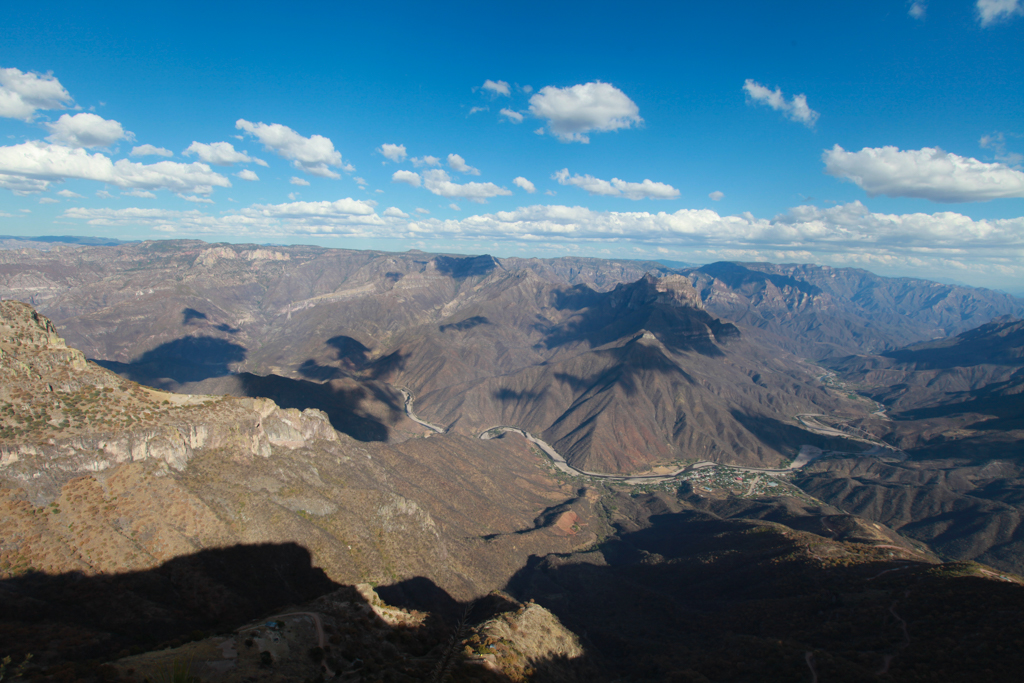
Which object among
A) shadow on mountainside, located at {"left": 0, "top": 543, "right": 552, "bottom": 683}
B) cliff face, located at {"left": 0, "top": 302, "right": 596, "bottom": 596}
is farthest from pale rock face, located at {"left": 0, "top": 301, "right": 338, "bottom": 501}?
shadow on mountainside, located at {"left": 0, "top": 543, "right": 552, "bottom": 683}

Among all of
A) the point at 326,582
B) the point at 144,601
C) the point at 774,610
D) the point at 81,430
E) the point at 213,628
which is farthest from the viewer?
the point at 774,610

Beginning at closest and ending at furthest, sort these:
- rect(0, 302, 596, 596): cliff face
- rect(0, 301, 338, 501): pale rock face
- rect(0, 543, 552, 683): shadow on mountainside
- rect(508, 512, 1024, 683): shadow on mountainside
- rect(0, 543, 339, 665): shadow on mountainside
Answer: rect(0, 543, 552, 683): shadow on mountainside < rect(0, 543, 339, 665): shadow on mountainside < rect(508, 512, 1024, 683): shadow on mountainside < rect(0, 302, 596, 596): cliff face < rect(0, 301, 338, 501): pale rock face

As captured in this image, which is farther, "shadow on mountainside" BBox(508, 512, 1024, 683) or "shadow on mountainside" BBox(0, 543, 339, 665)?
"shadow on mountainside" BBox(508, 512, 1024, 683)

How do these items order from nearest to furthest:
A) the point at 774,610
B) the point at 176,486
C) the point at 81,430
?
the point at 81,430, the point at 176,486, the point at 774,610

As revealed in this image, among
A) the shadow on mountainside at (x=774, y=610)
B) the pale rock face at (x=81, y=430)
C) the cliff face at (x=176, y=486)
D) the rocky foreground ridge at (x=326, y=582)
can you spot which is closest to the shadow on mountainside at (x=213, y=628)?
the rocky foreground ridge at (x=326, y=582)

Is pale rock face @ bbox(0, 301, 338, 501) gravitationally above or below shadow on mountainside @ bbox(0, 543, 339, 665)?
above

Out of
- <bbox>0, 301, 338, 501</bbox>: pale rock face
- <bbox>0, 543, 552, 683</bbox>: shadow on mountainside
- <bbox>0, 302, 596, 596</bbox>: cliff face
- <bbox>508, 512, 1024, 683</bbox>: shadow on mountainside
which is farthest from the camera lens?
<bbox>0, 301, 338, 501</bbox>: pale rock face

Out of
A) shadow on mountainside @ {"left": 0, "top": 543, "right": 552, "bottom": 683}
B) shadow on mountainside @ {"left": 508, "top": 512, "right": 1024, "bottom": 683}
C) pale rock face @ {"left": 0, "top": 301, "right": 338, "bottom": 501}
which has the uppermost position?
pale rock face @ {"left": 0, "top": 301, "right": 338, "bottom": 501}

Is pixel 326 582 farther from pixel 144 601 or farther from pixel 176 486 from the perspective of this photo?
pixel 176 486

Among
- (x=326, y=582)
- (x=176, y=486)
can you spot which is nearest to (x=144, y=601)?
(x=176, y=486)

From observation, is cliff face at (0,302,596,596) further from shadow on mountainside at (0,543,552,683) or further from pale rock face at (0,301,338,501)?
shadow on mountainside at (0,543,552,683)

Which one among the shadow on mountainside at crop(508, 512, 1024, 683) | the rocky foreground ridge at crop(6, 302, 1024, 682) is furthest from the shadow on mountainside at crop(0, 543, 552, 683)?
the shadow on mountainside at crop(508, 512, 1024, 683)
